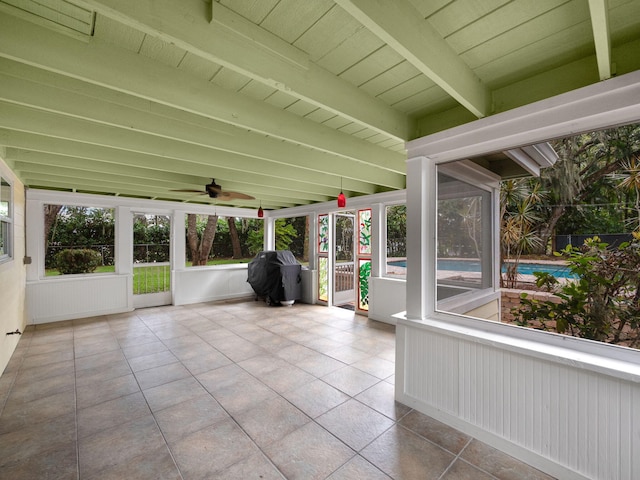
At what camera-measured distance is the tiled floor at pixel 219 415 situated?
1775mm

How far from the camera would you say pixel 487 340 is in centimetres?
192

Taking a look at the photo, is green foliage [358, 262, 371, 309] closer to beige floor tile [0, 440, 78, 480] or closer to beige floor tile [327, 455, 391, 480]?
beige floor tile [327, 455, 391, 480]

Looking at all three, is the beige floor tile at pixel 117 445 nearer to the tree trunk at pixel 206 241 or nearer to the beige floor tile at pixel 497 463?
the beige floor tile at pixel 497 463

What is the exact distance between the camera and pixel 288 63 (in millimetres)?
1551

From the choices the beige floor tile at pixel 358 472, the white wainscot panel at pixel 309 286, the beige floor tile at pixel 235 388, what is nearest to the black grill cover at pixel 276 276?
the white wainscot panel at pixel 309 286

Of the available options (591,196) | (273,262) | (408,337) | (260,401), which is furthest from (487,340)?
(273,262)

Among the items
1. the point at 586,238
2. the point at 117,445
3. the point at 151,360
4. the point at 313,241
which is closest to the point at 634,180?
the point at 586,238

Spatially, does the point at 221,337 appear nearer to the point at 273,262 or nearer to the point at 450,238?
the point at 273,262

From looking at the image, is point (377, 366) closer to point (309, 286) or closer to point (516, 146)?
point (516, 146)

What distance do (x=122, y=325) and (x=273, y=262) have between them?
9.68ft

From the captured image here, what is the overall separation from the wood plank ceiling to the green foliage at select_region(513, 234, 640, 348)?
3.33 feet

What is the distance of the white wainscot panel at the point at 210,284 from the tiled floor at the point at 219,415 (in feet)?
7.52

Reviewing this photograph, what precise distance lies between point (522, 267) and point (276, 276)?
4.87 m

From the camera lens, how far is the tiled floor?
5.82ft
